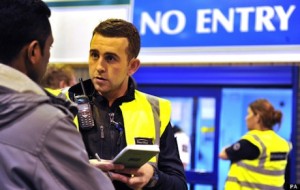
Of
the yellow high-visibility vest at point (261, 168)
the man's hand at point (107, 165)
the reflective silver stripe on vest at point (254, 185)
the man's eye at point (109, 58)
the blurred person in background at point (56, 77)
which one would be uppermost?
the man's eye at point (109, 58)

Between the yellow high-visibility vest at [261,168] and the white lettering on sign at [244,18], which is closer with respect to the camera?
the white lettering on sign at [244,18]

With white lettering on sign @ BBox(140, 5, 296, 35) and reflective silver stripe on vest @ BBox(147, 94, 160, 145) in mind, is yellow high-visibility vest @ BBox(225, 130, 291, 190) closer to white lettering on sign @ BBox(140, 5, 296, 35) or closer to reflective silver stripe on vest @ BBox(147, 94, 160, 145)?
white lettering on sign @ BBox(140, 5, 296, 35)

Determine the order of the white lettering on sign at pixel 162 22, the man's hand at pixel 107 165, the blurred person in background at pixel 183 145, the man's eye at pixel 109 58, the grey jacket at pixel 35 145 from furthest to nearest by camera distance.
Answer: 1. the blurred person in background at pixel 183 145
2. the white lettering on sign at pixel 162 22
3. the man's eye at pixel 109 58
4. the man's hand at pixel 107 165
5. the grey jacket at pixel 35 145

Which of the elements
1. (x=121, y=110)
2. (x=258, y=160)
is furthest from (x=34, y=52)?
(x=258, y=160)

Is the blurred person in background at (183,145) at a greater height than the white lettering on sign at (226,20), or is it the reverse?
the white lettering on sign at (226,20)

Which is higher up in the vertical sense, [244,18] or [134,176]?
[244,18]

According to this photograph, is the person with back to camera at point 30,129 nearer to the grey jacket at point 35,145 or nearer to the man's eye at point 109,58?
the grey jacket at point 35,145

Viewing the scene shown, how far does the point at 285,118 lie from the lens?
5977 millimetres

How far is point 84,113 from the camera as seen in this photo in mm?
2051

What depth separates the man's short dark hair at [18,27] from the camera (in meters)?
1.38

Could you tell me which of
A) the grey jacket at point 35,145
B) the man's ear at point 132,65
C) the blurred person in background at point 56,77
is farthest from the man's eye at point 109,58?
the blurred person in background at point 56,77

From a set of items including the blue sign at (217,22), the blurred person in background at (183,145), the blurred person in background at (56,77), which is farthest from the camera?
A: the blurred person in background at (183,145)

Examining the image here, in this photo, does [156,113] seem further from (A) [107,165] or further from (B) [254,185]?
(B) [254,185]

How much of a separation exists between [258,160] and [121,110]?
2.66 m
